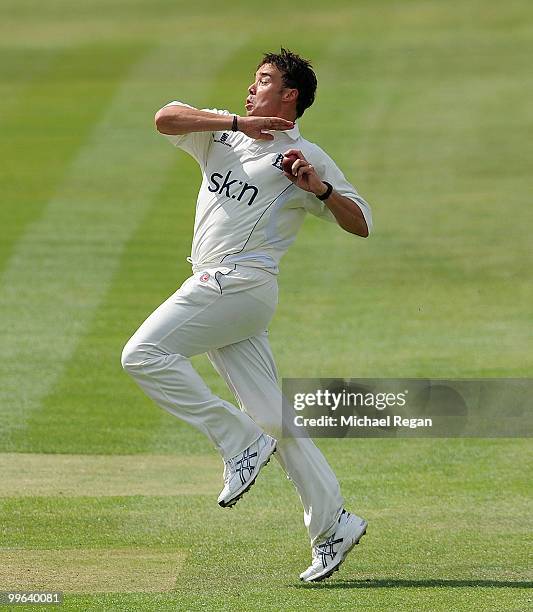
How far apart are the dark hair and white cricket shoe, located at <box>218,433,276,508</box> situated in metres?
1.70

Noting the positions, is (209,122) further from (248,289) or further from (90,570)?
(90,570)

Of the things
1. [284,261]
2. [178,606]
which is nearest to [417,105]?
[284,261]

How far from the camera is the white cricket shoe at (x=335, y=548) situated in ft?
22.2

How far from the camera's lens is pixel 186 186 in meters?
18.8

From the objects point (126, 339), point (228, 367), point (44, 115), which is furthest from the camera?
point (44, 115)

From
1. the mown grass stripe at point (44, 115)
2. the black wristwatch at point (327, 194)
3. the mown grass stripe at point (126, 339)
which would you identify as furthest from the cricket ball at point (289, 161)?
the mown grass stripe at point (44, 115)

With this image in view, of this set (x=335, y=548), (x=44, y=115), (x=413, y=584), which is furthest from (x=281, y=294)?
(x=44, y=115)

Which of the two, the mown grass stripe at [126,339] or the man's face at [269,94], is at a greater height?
the man's face at [269,94]

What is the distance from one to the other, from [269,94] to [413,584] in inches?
98.6

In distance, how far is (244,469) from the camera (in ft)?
21.8

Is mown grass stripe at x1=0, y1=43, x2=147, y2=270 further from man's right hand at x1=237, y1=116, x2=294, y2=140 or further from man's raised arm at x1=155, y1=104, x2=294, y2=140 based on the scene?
man's right hand at x1=237, y1=116, x2=294, y2=140

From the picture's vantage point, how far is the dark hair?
7.03m

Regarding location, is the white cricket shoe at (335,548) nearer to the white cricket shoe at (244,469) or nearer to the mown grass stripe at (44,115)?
the white cricket shoe at (244,469)

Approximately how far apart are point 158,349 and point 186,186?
1227 centimetres
